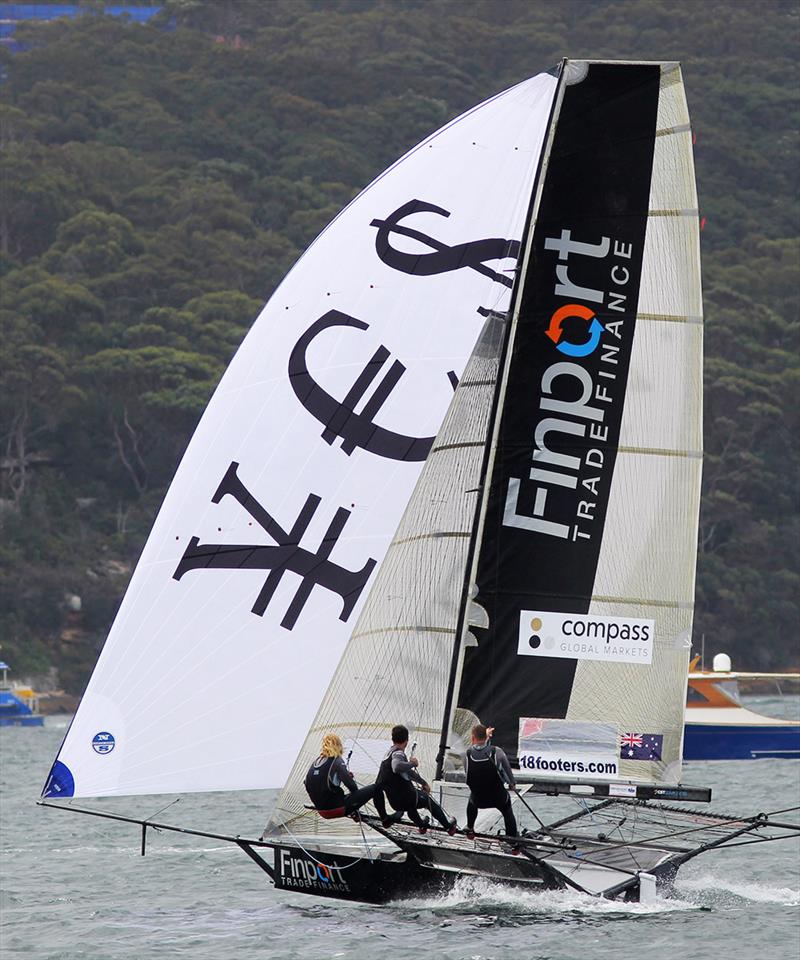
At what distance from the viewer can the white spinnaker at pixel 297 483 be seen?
1097 cm

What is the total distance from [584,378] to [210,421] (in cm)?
225

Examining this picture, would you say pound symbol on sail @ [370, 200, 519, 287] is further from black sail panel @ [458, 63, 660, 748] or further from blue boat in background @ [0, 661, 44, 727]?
blue boat in background @ [0, 661, 44, 727]

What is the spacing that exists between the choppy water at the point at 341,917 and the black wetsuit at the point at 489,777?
466mm

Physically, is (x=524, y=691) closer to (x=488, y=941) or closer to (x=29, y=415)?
(x=488, y=941)

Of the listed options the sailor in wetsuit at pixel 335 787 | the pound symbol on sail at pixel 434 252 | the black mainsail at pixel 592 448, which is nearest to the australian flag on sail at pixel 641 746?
Result: the black mainsail at pixel 592 448

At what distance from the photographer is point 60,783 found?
1081 centimetres

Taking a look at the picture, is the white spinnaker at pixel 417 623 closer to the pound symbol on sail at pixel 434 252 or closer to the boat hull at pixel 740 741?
the pound symbol on sail at pixel 434 252

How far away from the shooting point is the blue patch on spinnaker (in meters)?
10.8

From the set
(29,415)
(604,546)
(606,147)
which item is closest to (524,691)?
(604,546)

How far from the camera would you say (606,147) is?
37.6 ft

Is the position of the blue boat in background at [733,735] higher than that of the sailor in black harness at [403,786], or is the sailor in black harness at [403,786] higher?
the blue boat in background at [733,735]

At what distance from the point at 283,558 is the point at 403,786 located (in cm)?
156

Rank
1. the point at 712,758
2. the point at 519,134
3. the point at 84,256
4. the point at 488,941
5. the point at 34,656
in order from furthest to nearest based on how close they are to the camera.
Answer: the point at 84,256 < the point at 34,656 < the point at 712,758 < the point at 519,134 < the point at 488,941

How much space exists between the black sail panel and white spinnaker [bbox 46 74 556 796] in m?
0.66
